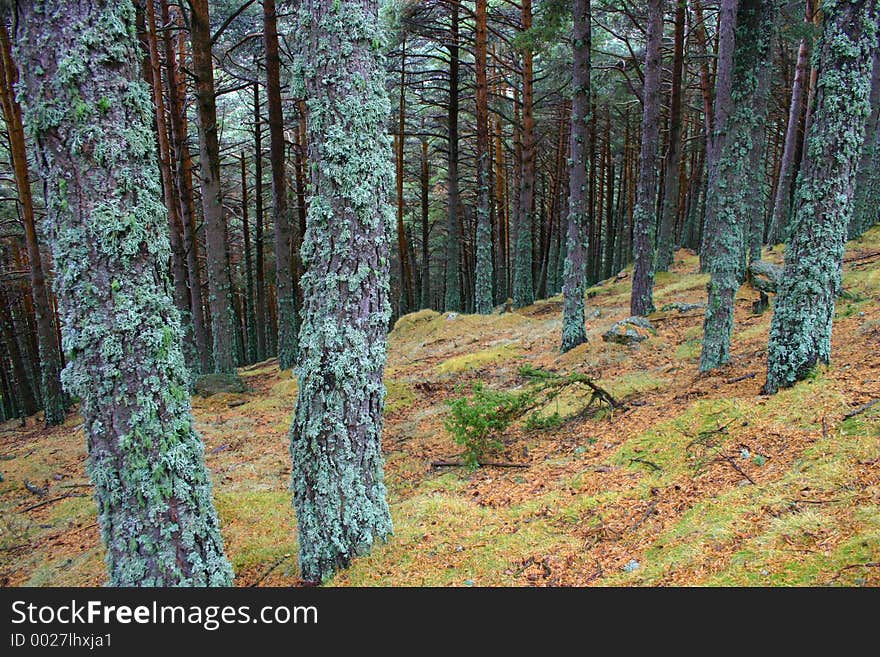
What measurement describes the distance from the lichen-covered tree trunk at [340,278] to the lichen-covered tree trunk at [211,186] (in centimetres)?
840

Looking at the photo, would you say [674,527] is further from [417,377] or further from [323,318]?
[417,377]

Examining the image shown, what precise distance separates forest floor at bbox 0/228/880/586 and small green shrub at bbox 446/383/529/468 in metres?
0.25

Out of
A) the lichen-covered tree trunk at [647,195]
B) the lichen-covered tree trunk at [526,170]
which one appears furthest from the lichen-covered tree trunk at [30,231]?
the lichen-covered tree trunk at [647,195]

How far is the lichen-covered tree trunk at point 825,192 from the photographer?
457 cm

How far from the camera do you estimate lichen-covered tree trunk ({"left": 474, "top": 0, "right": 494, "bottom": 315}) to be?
538 inches

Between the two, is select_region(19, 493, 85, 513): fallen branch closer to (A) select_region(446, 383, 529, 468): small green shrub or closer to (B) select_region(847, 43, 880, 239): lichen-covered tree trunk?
(A) select_region(446, 383, 529, 468): small green shrub

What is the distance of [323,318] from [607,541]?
2.60 metres

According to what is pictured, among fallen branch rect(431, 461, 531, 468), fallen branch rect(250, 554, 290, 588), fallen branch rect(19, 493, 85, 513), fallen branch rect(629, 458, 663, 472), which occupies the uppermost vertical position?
fallen branch rect(629, 458, 663, 472)

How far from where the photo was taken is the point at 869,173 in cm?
1318

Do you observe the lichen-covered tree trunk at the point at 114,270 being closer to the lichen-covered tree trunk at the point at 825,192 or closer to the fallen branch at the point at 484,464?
the fallen branch at the point at 484,464

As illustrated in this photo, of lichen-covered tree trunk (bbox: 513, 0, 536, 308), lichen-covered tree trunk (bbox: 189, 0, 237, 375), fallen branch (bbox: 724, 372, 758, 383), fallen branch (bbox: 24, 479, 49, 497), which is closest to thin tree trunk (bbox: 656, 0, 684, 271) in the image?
lichen-covered tree trunk (bbox: 513, 0, 536, 308)

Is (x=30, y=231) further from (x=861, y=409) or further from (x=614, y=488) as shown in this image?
(x=861, y=409)
